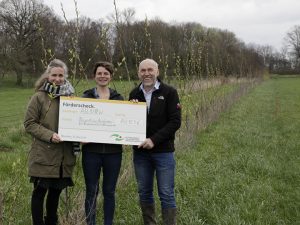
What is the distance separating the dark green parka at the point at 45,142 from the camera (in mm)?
3703

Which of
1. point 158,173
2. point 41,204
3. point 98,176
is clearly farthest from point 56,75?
point 158,173

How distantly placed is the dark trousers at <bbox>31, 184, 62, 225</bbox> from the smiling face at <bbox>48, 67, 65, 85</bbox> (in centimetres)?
104

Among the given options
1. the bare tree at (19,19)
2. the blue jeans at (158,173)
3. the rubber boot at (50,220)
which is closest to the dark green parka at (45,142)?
the rubber boot at (50,220)

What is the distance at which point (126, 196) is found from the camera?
550cm

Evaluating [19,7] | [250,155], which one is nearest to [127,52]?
[250,155]

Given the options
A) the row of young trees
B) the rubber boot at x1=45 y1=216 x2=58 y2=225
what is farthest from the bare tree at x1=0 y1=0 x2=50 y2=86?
the rubber boot at x1=45 y1=216 x2=58 y2=225

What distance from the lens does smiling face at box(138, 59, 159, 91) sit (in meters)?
4.00

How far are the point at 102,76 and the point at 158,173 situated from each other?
1.18 metres

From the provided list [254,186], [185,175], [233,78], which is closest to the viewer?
[254,186]

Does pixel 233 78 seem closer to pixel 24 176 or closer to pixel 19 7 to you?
pixel 24 176

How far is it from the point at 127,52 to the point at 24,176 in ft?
9.48

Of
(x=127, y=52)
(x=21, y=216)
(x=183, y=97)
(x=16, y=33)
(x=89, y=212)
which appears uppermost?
(x=16, y=33)

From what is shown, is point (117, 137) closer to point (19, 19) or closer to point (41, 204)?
point (41, 204)

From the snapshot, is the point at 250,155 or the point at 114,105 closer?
the point at 114,105
